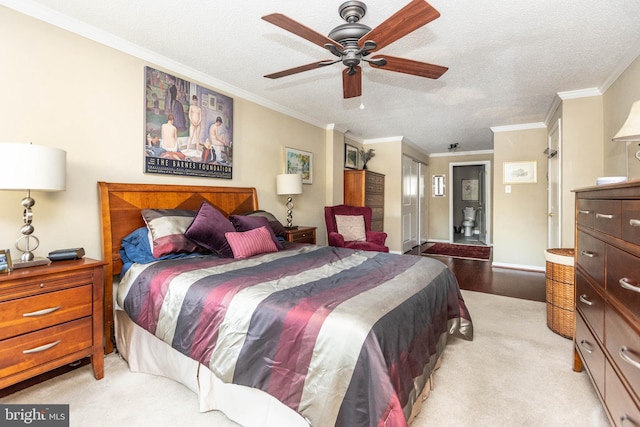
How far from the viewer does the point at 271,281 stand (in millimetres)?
1751

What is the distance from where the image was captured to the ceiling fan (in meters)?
1.56

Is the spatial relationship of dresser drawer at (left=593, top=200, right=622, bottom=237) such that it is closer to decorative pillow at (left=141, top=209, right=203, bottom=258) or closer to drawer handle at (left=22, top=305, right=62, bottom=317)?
decorative pillow at (left=141, top=209, right=203, bottom=258)

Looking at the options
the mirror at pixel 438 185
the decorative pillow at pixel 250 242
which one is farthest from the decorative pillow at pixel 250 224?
the mirror at pixel 438 185

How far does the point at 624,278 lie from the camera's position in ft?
4.09

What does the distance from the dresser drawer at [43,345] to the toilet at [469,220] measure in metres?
8.84

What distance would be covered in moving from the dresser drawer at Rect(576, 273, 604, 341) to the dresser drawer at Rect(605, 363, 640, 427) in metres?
0.22

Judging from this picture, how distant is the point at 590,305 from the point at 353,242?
281 cm

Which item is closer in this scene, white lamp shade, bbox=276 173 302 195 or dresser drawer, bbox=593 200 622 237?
dresser drawer, bbox=593 200 622 237

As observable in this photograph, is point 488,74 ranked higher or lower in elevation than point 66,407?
higher

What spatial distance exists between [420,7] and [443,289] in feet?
5.53

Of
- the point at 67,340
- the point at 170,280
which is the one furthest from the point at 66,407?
the point at 170,280

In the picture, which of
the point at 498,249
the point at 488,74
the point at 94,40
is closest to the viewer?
the point at 94,40

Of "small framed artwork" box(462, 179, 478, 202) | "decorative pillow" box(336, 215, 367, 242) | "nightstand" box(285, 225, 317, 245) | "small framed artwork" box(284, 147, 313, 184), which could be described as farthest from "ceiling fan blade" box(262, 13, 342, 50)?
"small framed artwork" box(462, 179, 478, 202)

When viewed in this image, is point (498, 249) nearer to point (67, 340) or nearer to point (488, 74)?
point (488, 74)
